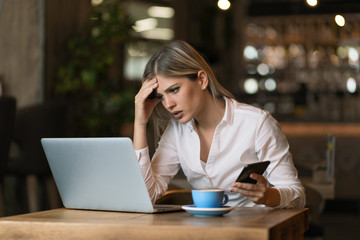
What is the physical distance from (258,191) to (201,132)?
2.00 feet

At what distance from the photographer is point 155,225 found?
4.74 feet

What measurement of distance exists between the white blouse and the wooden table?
0.27 meters

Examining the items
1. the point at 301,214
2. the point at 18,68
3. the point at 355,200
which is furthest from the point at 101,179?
the point at 355,200

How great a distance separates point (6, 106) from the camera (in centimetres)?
323

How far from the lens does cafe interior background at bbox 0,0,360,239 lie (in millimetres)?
4082

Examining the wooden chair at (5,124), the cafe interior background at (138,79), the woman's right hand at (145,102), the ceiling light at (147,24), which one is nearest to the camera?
the woman's right hand at (145,102)

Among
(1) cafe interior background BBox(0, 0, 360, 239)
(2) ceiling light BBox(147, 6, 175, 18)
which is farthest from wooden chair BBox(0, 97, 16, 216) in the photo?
(2) ceiling light BBox(147, 6, 175, 18)

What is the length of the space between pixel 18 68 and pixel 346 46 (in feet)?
17.9

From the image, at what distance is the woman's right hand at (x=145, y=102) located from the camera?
213 centimetres

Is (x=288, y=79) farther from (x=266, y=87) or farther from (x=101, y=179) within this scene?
(x=101, y=179)

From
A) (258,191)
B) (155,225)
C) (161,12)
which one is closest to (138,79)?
(161,12)

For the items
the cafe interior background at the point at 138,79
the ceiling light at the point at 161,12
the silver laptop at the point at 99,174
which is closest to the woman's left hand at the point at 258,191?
the silver laptop at the point at 99,174

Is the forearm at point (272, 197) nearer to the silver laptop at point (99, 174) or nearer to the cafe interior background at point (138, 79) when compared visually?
the silver laptop at point (99, 174)

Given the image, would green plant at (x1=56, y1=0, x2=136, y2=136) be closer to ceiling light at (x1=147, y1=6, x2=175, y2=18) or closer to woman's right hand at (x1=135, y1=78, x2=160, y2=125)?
woman's right hand at (x1=135, y1=78, x2=160, y2=125)
